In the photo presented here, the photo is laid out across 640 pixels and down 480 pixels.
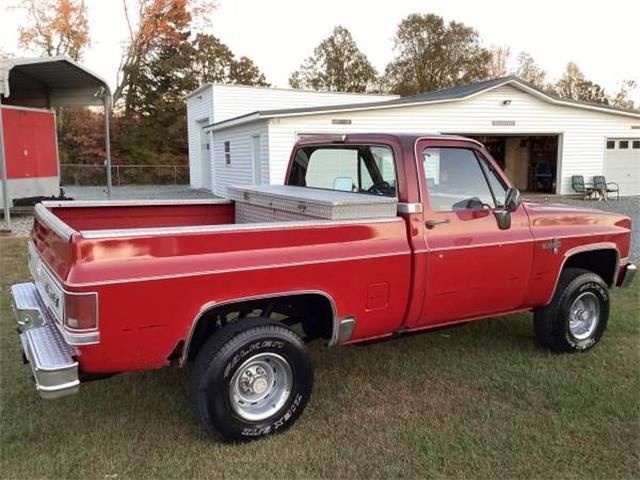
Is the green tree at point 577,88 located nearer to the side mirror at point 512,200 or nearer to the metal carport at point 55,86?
the metal carport at point 55,86

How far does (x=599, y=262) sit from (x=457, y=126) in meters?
15.5

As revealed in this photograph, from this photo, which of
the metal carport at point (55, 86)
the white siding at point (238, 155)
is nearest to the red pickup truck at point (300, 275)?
the metal carport at point (55, 86)

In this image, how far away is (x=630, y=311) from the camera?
6.45 metres

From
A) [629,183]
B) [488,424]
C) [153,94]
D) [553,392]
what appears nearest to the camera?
[488,424]

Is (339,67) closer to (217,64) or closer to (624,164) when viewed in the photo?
(217,64)

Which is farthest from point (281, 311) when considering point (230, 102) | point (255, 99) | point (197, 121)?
point (197, 121)

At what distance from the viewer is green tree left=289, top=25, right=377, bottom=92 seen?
1885 inches

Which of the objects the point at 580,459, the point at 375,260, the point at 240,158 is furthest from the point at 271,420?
the point at 240,158

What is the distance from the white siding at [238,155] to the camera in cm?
1842

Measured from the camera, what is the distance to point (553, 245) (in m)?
4.88

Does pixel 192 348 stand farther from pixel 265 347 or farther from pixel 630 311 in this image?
pixel 630 311

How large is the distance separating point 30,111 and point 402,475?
14.2m

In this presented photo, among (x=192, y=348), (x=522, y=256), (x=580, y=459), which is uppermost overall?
(x=522, y=256)

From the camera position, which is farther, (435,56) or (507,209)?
(435,56)
